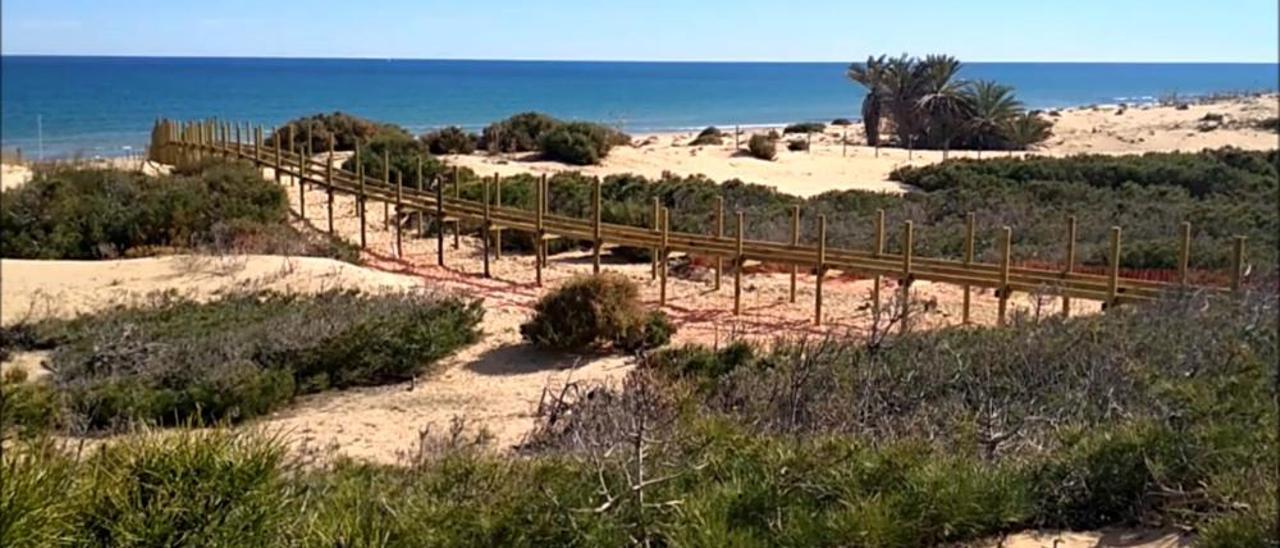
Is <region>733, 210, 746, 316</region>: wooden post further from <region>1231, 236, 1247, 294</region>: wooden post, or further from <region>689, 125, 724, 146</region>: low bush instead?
<region>689, 125, 724, 146</region>: low bush

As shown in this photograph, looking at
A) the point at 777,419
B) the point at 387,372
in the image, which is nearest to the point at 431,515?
the point at 777,419

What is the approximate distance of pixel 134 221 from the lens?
16578 mm

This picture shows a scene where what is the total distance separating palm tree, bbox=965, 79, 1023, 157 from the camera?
36.8m

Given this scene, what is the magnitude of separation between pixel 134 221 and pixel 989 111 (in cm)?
2708

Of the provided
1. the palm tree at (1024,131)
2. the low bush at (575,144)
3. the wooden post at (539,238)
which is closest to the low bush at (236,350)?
the wooden post at (539,238)

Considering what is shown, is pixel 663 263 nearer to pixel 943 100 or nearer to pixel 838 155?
pixel 838 155

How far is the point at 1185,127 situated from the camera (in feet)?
150

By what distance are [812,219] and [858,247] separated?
308 cm

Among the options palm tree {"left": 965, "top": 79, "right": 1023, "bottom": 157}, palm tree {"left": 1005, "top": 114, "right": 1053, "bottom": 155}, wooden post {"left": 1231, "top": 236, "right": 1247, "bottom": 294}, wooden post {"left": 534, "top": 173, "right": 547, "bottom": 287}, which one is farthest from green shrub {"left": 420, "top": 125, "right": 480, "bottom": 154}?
wooden post {"left": 1231, "top": 236, "right": 1247, "bottom": 294}

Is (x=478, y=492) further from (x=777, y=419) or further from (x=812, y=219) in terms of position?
(x=812, y=219)

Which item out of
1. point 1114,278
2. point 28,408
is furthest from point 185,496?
point 1114,278

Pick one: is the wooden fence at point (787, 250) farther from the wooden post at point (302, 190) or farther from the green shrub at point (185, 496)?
the green shrub at point (185, 496)

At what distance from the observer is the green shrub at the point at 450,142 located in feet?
104

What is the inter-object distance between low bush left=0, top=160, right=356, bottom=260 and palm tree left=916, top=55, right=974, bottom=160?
23.3 metres
